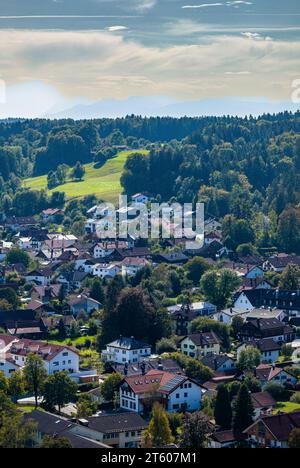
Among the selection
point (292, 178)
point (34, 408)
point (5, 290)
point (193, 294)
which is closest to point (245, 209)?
point (292, 178)

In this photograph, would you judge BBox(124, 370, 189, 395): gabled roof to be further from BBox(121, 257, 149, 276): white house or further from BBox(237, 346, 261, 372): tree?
BBox(121, 257, 149, 276): white house

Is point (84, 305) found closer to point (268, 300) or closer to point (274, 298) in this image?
point (268, 300)

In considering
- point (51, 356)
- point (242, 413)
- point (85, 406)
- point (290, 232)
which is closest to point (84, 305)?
point (51, 356)

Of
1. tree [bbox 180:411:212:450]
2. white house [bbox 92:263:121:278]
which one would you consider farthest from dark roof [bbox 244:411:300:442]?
white house [bbox 92:263:121:278]

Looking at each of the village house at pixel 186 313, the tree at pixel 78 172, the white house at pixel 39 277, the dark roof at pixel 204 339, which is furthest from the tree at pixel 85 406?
the tree at pixel 78 172

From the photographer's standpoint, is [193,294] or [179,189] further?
[179,189]
